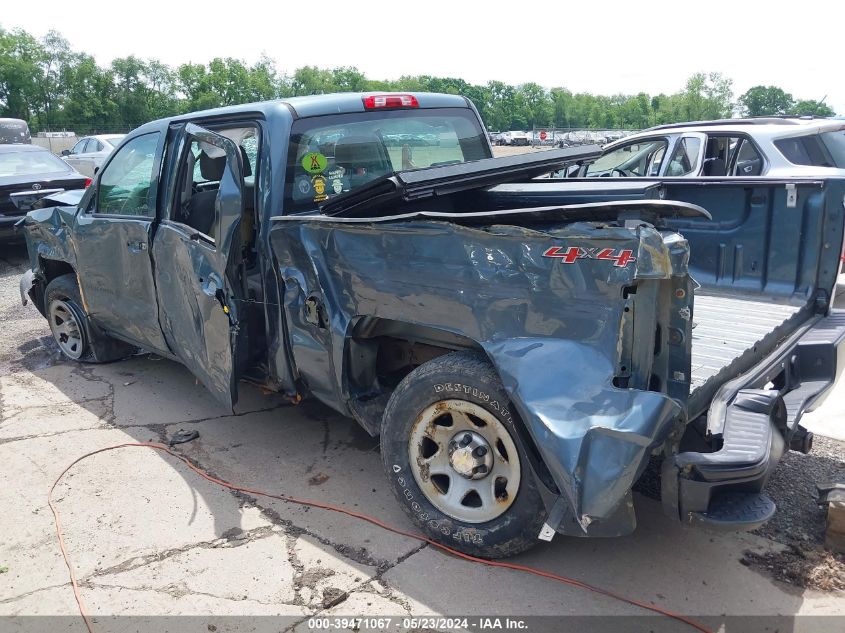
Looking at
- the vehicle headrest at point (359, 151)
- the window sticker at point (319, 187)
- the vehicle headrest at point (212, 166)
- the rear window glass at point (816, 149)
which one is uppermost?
the rear window glass at point (816, 149)

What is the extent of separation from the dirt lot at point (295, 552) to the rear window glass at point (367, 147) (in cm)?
163

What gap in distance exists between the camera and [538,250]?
2.78 meters

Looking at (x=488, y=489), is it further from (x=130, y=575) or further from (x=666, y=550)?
(x=130, y=575)

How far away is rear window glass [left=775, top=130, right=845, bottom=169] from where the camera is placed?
305 inches

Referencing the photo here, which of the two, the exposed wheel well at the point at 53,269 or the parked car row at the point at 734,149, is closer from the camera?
the exposed wheel well at the point at 53,269

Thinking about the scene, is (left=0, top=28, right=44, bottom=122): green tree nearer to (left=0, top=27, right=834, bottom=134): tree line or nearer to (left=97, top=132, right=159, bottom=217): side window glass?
(left=0, top=27, right=834, bottom=134): tree line

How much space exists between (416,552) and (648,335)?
4.99 ft

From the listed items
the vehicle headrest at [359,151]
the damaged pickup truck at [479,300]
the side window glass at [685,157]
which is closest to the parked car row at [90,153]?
the damaged pickup truck at [479,300]

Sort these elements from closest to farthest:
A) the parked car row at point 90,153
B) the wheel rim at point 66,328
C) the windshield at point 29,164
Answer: the wheel rim at point 66,328 < the windshield at point 29,164 < the parked car row at point 90,153

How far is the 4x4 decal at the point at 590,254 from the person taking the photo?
2588 millimetres

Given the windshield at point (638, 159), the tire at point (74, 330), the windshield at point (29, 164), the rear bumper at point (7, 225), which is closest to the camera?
the tire at point (74, 330)

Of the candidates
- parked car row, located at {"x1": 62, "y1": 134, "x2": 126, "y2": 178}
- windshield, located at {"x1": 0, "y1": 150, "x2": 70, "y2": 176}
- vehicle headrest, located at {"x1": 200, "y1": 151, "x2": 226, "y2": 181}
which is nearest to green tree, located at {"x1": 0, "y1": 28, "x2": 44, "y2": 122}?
parked car row, located at {"x1": 62, "y1": 134, "x2": 126, "y2": 178}

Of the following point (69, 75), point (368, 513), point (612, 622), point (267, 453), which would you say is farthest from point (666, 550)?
point (69, 75)

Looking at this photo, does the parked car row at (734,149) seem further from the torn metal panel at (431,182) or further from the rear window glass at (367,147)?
the torn metal panel at (431,182)
